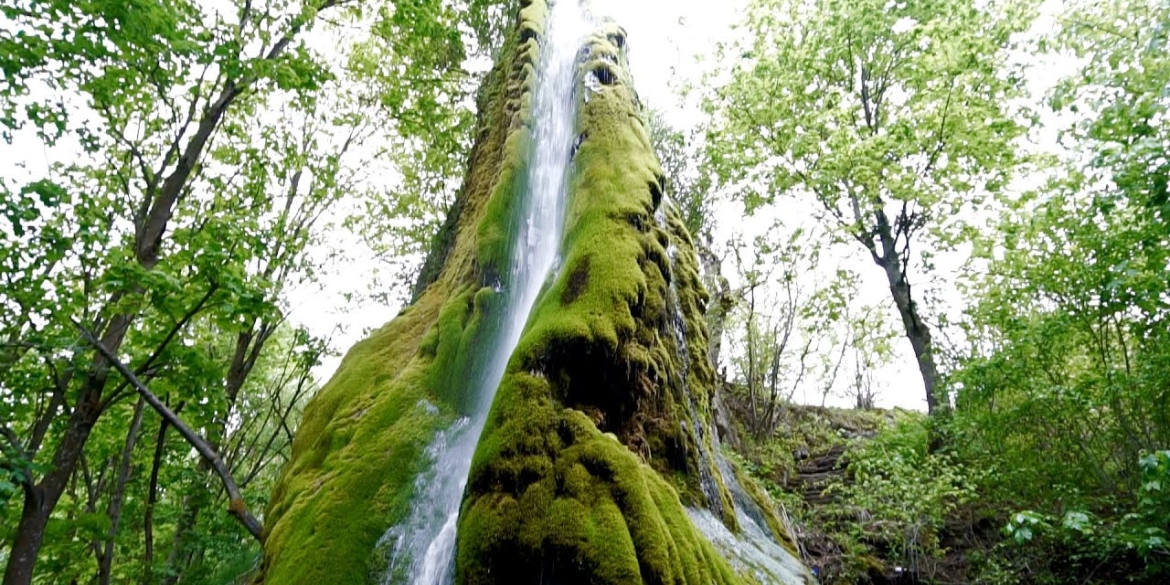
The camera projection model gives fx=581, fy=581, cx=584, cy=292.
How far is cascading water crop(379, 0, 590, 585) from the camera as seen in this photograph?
13.1ft

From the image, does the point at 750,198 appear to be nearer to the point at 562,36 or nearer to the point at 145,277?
the point at 562,36

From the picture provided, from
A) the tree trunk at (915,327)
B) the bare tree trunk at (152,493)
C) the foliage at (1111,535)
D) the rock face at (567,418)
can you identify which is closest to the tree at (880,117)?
the tree trunk at (915,327)

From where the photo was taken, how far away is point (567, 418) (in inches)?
145

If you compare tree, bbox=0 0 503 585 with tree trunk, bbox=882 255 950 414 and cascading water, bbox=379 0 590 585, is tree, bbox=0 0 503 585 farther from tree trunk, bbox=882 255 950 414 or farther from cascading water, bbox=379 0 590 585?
tree trunk, bbox=882 255 950 414

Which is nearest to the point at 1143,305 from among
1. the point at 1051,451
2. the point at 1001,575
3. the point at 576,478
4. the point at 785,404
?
the point at 1051,451

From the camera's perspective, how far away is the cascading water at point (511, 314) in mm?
3980

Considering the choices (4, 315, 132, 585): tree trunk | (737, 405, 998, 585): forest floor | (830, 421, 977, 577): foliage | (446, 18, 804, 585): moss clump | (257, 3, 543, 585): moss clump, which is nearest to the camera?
(446, 18, 804, 585): moss clump

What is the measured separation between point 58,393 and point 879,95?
15.3 meters

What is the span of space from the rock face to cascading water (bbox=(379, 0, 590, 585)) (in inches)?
6.2

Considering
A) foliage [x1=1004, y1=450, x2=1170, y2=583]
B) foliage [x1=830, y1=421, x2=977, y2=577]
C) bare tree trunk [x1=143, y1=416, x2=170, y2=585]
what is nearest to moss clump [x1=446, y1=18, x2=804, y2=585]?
foliage [x1=830, y1=421, x2=977, y2=577]

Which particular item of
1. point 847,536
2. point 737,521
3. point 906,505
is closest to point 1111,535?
point 906,505

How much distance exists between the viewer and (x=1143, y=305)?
6082mm

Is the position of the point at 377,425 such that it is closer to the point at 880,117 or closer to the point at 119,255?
the point at 119,255

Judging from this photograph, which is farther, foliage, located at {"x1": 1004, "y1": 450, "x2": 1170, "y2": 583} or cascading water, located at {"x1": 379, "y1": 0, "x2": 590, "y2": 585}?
foliage, located at {"x1": 1004, "y1": 450, "x2": 1170, "y2": 583}
